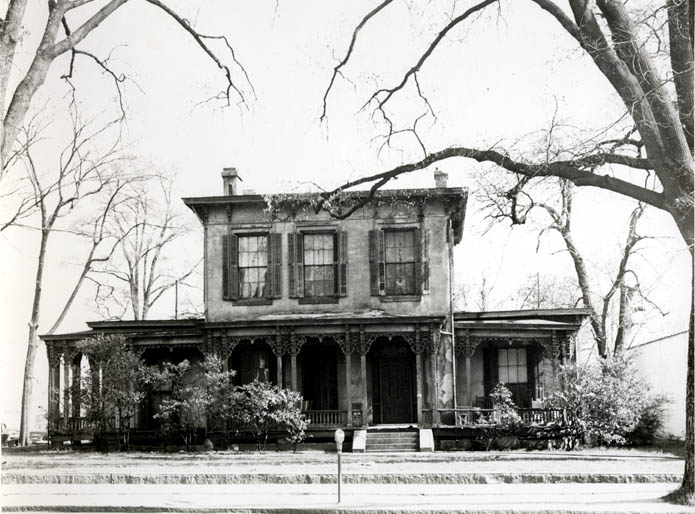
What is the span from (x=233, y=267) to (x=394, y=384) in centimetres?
528

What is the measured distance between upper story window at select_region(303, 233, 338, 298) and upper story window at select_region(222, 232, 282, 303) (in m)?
0.73

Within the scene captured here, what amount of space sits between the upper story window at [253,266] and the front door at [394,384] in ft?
12.2

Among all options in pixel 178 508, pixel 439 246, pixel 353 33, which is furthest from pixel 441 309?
pixel 178 508

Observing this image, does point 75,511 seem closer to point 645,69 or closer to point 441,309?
point 645,69

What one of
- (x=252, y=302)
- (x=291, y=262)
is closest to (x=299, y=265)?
(x=291, y=262)

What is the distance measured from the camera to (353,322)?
2234cm

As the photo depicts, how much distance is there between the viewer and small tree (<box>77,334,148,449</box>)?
22172 millimetres

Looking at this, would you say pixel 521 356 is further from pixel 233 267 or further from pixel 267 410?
pixel 233 267

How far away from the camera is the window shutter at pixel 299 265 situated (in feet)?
76.2

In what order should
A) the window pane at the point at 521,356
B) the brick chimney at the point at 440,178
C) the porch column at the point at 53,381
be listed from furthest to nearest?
1. the brick chimney at the point at 440,178
2. the window pane at the point at 521,356
3. the porch column at the point at 53,381

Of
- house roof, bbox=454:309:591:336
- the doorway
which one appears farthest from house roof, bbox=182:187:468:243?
the doorway

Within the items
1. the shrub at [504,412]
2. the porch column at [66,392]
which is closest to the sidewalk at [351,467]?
the shrub at [504,412]

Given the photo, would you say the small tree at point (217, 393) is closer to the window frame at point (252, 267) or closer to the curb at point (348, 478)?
the window frame at point (252, 267)

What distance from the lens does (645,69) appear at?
1152 cm
